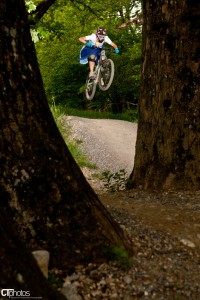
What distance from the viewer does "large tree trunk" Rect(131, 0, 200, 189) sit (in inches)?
227

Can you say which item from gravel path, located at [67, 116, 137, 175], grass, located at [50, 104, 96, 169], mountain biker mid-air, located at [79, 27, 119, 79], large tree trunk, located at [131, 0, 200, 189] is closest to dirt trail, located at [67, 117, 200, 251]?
large tree trunk, located at [131, 0, 200, 189]

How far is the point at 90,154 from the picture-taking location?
13.2 meters

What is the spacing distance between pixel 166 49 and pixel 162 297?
3.62m

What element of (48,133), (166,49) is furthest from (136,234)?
(166,49)

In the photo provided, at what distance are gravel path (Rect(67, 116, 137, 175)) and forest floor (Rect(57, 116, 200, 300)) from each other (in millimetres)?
6884

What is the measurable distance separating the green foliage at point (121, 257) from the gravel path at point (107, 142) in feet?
27.0

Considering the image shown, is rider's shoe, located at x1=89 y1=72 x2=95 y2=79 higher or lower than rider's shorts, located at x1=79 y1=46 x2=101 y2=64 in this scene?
lower

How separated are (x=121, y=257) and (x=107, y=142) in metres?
11.7

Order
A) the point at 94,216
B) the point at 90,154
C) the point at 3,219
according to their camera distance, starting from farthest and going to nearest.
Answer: the point at 90,154
the point at 94,216
the point at 3,219

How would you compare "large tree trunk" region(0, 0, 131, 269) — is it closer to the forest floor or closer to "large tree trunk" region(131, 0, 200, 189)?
the forest floor

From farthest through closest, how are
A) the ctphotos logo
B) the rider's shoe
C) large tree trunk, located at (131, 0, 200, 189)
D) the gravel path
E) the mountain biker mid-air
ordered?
the rider's shoe
the mountain biker mid-air
the gravel path
large tree trunk, located at (131, 0, 200, 189)
the ctphotos logo

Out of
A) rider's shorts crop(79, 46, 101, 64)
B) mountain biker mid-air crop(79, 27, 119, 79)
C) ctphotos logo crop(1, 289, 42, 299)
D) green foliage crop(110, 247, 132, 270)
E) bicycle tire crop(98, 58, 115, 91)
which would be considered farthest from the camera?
rider's shorts crop(79, 46, 101, 64)

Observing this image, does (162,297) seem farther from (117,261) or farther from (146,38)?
(146,38)

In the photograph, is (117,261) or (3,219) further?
(117,261)
